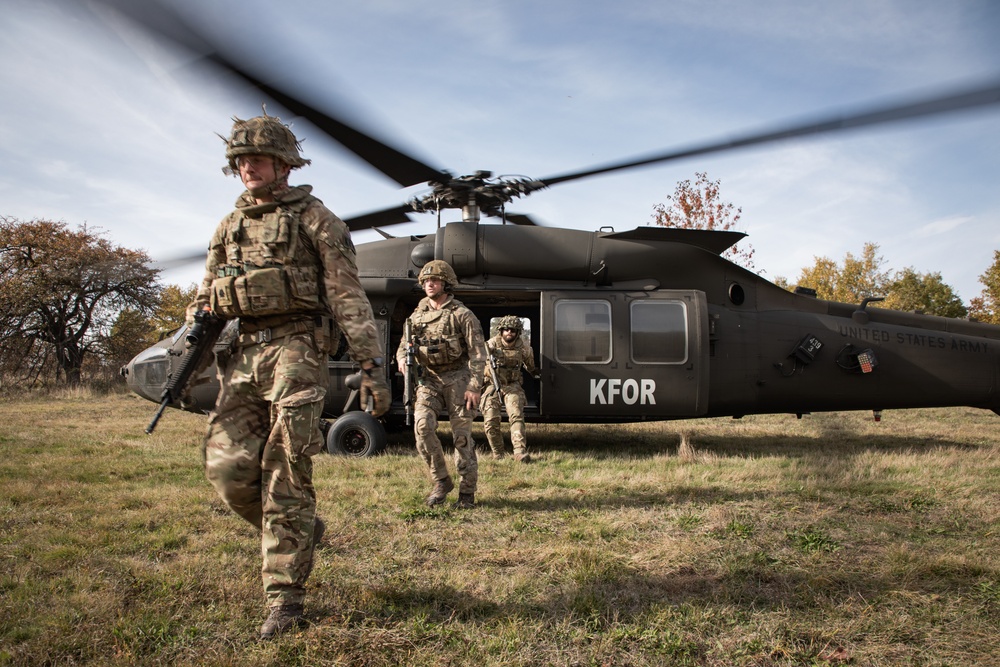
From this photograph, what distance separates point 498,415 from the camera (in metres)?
7.50

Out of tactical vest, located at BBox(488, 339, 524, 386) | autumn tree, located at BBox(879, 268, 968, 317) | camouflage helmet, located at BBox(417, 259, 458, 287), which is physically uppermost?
autumn tree, located at BBox(879, 268, 968, 317)

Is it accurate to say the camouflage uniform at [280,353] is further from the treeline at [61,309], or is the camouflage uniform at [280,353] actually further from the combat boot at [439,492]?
the treeline at [61,309]

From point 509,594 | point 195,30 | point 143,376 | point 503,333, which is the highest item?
point 195,30

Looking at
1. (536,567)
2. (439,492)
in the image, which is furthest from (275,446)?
(439,492)

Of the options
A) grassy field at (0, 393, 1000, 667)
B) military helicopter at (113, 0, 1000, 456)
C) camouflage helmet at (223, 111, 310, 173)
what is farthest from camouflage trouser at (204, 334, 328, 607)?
military helicopter at (113, 0, 1000, 456)

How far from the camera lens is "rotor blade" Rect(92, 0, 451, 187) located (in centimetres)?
318

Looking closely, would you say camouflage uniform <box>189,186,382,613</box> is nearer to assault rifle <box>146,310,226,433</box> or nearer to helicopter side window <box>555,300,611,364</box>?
assault rifle <box>146,310,226,433</box>

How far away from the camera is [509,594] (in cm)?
315

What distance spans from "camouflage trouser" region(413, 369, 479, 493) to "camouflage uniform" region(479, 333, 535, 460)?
200 centimetres

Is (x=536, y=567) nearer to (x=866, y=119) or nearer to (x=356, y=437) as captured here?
(x=866, y=119)

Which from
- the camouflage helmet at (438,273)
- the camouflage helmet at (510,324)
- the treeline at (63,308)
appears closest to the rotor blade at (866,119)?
the camouflage helmet at (438,273)

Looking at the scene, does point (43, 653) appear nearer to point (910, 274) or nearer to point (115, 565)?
point (115, 565)

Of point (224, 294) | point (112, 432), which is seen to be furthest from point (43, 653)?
Result: point (112, 432)

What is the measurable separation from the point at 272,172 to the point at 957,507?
5.08 meters
